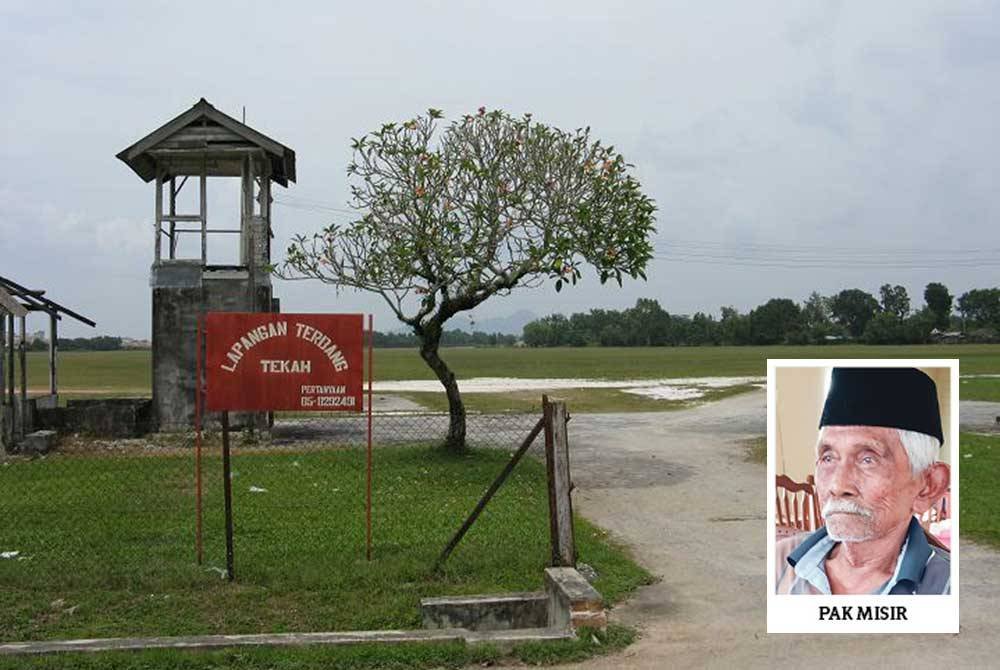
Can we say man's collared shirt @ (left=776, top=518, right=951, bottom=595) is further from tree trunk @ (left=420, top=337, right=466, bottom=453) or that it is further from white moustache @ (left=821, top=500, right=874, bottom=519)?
tree trunk @ (left=420, top=337, right=466, bottom=453)

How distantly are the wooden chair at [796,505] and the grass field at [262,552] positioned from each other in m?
3.31

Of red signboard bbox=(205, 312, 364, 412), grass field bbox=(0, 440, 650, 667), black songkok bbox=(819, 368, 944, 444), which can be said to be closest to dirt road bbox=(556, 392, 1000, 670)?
grass field bbox=(0, 440, 650, 667)

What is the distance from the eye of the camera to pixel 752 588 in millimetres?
7969

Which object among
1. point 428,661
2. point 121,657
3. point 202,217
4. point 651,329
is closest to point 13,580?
point 121,657

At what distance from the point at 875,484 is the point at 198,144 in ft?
57.4

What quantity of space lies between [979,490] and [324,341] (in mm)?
9097

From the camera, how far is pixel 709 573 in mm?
8547

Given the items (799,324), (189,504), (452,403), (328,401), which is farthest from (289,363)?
(799,324)

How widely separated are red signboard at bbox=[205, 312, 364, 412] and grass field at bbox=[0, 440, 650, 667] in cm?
138

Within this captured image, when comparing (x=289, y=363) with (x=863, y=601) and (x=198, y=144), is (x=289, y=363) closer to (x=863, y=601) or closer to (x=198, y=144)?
(x=863, y=601)

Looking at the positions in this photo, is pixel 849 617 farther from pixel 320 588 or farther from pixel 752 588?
pixel 320 588

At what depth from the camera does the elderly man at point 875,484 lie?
4.38m

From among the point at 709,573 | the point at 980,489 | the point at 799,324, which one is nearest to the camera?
the point at 709,573

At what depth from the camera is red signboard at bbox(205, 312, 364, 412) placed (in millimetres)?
8070
